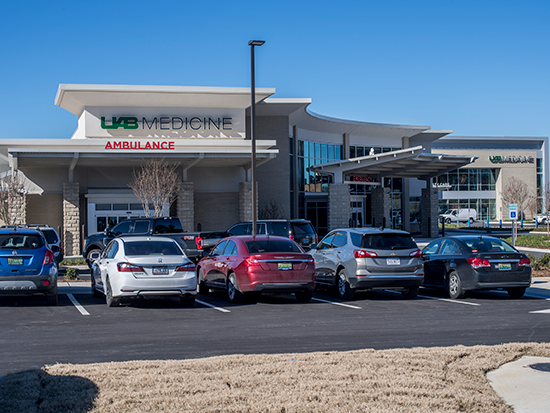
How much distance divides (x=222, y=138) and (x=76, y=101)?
28.3ft

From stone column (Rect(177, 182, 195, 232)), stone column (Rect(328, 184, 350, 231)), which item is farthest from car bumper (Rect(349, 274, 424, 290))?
stone column (Rect(328, 184, 350, 231))

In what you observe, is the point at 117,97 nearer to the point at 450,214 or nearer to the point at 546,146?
the point at 450,214

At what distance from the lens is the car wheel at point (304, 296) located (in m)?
13.9

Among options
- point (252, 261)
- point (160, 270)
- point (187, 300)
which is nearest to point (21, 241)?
point (160, 270)

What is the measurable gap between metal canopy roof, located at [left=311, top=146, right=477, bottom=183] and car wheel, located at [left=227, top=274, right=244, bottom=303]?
78.0 feet

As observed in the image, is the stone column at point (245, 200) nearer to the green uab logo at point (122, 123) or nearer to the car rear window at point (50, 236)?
the green uab logo at point (122, 123)

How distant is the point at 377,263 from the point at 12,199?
22522 mm

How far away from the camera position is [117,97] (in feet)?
114

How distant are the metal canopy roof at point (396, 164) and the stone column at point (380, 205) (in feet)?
4.30

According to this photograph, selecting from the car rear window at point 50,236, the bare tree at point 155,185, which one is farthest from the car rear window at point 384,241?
the bare tree at point 155,185

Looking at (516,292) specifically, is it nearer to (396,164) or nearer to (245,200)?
(245,200)

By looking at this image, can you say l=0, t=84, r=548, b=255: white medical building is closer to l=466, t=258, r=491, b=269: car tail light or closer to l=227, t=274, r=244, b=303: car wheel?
l=227, t=274, r=244, b=303: car wheel

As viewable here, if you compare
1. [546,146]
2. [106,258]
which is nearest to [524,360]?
[106,258]

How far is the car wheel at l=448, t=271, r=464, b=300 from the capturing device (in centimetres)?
1418
